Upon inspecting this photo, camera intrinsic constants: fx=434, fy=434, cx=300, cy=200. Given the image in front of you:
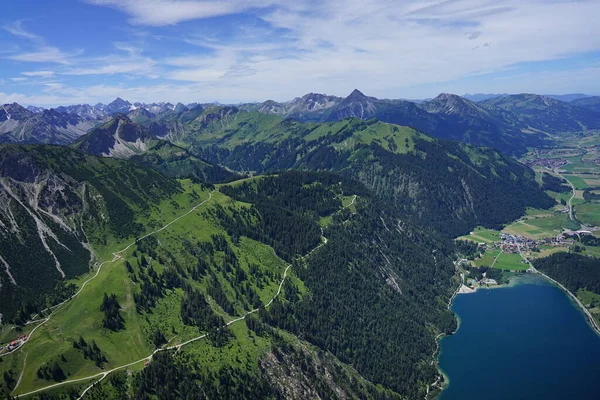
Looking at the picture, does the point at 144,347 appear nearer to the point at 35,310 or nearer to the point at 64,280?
the point at 35,310

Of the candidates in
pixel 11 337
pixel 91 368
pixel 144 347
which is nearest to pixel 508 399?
pixel 144 347

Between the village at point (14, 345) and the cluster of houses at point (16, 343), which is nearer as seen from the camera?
the village at point (14, 345)

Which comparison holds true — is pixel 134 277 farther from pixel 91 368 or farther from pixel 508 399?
pixel 508 399

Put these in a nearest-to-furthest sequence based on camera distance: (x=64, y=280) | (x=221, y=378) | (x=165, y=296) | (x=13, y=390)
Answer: (x=13, y=390)
(x=221, y=378)
(x=165, y=296)
(x=64, y=280)

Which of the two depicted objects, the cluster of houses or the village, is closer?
the village

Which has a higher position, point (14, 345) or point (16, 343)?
point (16, 343)

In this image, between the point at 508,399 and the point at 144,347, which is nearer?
the point at 144,347

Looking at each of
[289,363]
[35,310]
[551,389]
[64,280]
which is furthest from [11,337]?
[551,389]

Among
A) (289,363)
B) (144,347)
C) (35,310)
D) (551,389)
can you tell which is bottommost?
(551,389)

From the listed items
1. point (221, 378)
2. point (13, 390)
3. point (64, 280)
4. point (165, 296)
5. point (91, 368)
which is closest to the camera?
point (13, 390)

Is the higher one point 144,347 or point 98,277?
point 98,277

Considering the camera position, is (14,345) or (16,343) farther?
(16,343)
